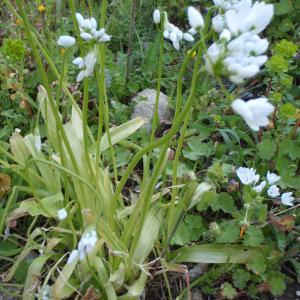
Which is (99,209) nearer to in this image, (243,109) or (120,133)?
(120,133)

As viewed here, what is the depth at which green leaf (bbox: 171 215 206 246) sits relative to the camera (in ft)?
5.68

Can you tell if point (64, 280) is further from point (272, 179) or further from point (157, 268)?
point (272, 179)

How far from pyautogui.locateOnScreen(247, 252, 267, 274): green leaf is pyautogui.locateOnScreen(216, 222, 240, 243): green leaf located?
0.09m

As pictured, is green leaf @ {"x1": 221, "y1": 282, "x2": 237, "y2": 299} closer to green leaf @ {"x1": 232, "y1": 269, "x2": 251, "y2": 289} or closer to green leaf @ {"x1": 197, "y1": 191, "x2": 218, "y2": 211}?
green leaf @ {"x1": 232, "y1": 269, "x2": 251, "y2": 289}

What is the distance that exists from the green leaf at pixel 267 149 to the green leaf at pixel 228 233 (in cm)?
37

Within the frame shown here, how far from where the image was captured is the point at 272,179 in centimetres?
180

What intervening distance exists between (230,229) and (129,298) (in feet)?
1.42

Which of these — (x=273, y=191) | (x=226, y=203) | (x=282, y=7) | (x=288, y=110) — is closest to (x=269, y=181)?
(x=273, y=191)

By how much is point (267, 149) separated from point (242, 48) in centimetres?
110

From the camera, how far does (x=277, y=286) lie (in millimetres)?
1671

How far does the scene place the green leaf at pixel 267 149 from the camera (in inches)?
77.2

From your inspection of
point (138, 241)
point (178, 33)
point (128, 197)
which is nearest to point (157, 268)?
point (138, 241)

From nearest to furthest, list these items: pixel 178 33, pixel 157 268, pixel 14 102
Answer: pixel 178 33
pixel 157 268
pixel 14 102

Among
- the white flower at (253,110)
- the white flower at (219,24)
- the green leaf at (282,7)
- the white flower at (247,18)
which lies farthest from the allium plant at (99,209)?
the green leaf at (282,7)
